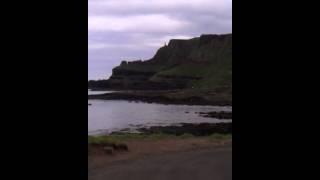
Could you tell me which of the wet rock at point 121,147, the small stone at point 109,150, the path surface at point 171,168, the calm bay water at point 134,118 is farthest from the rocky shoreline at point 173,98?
the path surface at point 171,168

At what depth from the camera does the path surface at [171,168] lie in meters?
11.9

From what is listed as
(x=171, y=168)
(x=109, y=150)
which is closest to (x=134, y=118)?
(x=109, y=150)

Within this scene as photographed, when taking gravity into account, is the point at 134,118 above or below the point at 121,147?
below

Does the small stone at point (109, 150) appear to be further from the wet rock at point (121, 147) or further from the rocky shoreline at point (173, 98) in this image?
the rocky shoreline at point (173, 98)

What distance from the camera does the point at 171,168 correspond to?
13.2 meters

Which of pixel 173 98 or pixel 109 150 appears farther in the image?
pixel 173 98

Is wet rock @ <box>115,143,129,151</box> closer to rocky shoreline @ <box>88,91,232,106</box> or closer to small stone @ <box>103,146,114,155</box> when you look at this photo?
small stone @ <box>103,146,114,155</box>

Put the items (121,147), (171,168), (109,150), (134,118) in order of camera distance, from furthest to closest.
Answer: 1. (134,118)
2. (121,147)
3. (109,150)
4. (171,168)

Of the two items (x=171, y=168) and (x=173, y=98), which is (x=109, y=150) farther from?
(x=173, y=98)

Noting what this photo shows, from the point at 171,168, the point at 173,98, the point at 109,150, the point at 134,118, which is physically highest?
the point at 173,98
